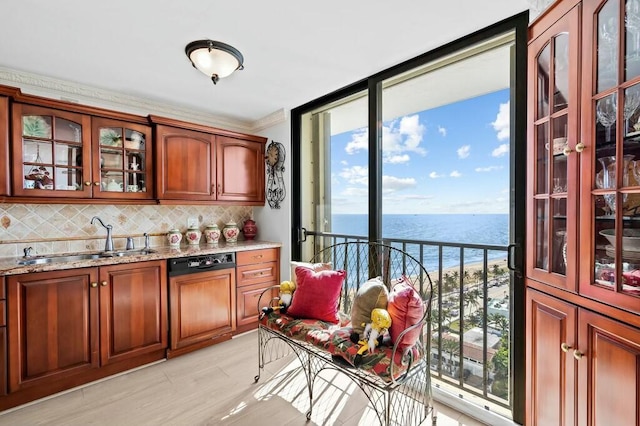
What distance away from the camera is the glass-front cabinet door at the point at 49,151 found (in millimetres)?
2219

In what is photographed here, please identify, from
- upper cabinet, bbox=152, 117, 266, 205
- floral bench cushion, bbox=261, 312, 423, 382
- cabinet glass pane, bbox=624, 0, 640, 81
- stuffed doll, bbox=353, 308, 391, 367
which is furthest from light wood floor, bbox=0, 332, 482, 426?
cabinet glass pane, bbox=624, 0, 640, 81

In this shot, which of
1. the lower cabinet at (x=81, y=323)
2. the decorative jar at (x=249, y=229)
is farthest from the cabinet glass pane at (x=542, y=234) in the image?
the decorative jar at (x=249, y=229)

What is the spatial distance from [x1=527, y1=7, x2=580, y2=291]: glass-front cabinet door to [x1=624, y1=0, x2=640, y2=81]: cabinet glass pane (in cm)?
16

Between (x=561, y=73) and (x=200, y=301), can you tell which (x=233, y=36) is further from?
(x=200, y=301)

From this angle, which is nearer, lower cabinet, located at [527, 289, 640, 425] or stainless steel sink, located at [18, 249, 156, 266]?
lower cabinet, located at [527, 289, 640, 425]

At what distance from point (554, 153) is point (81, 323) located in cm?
319

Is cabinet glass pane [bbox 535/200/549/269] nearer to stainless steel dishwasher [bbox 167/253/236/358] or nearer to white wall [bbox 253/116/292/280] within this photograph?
white wall [bbox 253/116/292/280]

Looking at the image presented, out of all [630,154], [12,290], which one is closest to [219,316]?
[12,290]

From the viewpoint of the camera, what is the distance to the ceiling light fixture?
1913 mm

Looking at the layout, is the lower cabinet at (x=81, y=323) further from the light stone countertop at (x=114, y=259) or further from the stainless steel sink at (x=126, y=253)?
the stainless steel sink at (x=126, y=253)

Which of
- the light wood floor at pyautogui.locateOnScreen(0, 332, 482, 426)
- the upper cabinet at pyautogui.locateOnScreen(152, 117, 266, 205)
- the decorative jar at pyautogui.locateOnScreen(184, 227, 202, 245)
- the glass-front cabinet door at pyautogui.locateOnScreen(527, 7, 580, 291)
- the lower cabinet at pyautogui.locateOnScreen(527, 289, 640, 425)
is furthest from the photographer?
the decorative jar at pyautogui.locateOnScreen(184, 227, 202, 245)

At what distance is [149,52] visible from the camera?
6.88ft

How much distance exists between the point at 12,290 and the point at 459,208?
3.13 meters

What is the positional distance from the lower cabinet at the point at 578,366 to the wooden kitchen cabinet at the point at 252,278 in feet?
8.05
